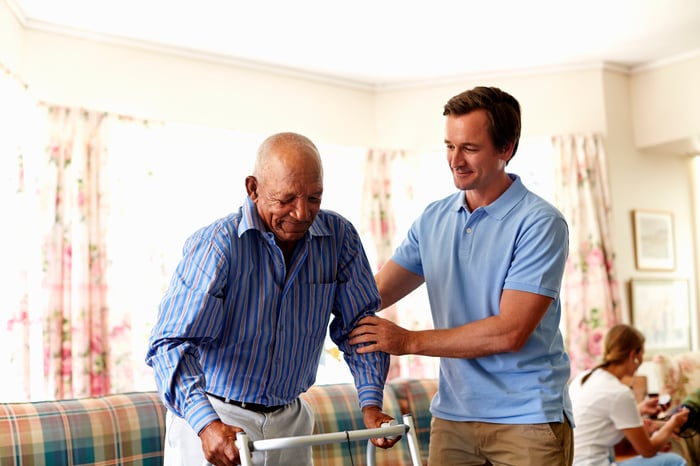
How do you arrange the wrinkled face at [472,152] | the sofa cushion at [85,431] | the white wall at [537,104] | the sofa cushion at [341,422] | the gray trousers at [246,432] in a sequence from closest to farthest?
the gray trousers at [246,432] → the wrinkled face at [472,152] → the sofa cushion at [85,431] → the sofa cushion at [341,422] → the white wall at [537,104]

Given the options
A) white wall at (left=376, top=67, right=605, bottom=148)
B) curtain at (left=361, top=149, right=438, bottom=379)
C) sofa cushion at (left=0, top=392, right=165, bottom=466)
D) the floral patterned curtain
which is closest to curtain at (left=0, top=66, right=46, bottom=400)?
the floral patterned curtain

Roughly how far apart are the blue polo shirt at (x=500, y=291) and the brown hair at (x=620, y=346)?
1.49 metres

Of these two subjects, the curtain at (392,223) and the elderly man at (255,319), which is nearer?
the elderly man at (255,319)

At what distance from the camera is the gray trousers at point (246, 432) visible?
1.71 m

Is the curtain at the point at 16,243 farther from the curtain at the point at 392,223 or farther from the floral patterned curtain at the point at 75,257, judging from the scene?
the curtain at the point at 392,223

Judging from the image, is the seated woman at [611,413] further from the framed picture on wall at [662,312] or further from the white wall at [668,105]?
the white wall at [668,105]

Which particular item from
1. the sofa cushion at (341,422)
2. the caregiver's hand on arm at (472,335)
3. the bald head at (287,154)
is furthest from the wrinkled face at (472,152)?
the sofa cushion at (341,422)

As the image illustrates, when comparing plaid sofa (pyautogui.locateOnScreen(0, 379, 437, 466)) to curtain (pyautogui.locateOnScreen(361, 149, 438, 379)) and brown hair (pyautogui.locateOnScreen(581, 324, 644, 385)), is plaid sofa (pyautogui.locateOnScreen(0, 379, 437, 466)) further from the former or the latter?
curtain (pyautogui.locateOnScreen(361, 149, 438, 379))

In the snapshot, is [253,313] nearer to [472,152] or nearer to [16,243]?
[472,152]

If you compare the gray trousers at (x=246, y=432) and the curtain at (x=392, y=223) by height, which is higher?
the curtain at (x=392, y=223)

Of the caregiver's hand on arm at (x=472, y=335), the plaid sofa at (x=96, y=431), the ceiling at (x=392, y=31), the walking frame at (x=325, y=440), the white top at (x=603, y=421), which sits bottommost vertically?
the white top at (x=603, y=421)

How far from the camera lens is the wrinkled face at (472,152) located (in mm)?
2018

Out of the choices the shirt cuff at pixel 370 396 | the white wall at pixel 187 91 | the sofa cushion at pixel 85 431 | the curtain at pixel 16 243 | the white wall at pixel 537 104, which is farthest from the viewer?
the white wall at pixel 537 104

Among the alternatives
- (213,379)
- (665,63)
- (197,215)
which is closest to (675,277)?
(665,63)
